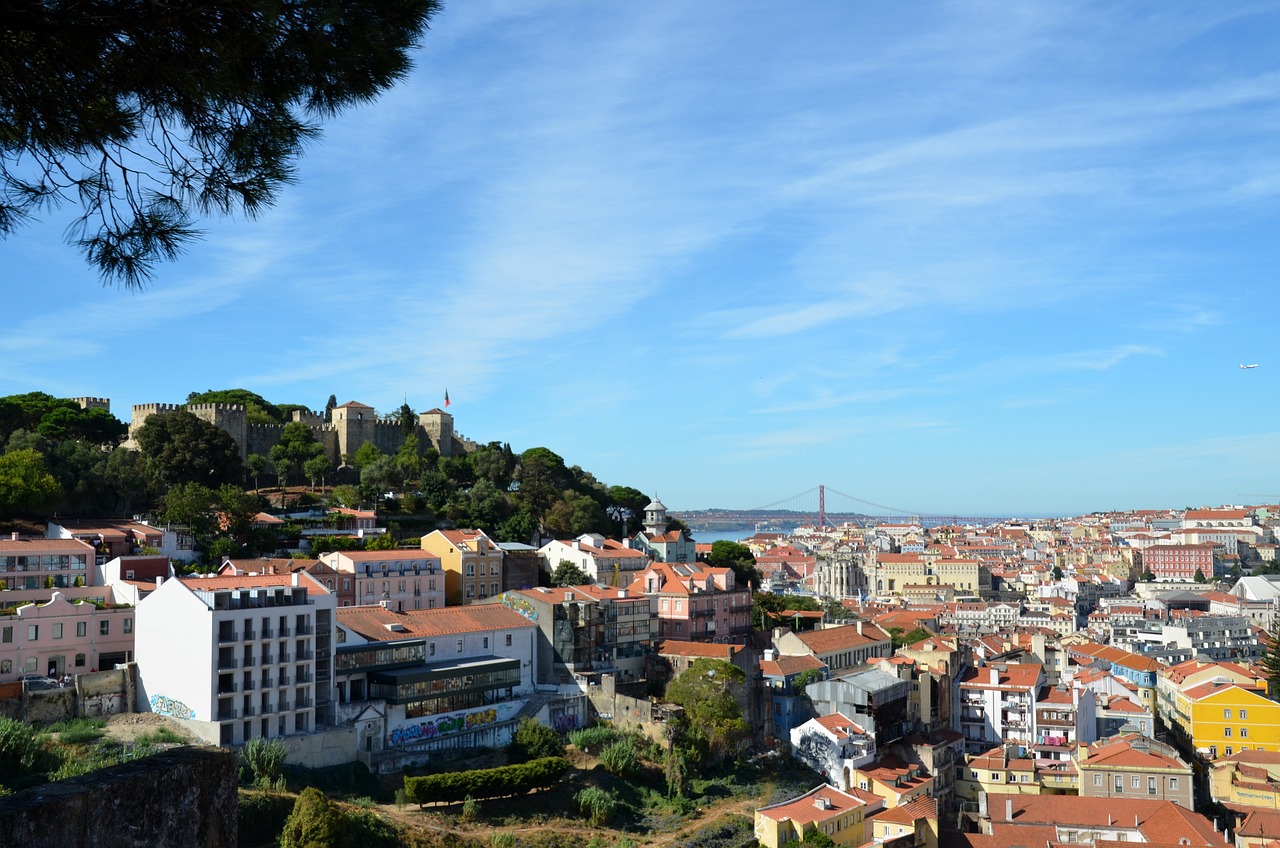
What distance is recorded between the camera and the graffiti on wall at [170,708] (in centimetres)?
2461

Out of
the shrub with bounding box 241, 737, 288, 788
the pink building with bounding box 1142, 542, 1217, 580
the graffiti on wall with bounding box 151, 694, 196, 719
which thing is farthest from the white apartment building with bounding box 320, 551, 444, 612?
the pink building with bounding box 1142, 542, 1217, 580

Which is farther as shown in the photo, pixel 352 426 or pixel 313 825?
pixel 352 426

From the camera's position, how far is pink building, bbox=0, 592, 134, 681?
2517 centimetres

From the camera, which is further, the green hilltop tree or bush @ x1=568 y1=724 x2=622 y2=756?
the green hilltop tree

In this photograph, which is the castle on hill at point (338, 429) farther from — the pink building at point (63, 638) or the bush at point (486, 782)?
the bush at point (486, 782)

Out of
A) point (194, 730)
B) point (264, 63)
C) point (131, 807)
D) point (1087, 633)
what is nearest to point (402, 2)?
point (264, 63)

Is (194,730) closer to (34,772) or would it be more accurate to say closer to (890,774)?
(34,772)

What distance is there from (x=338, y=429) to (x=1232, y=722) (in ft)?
136

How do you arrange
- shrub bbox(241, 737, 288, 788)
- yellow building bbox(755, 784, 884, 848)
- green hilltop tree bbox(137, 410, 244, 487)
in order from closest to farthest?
shrub bbox(241, 737, 288, 788) < yellow building bbox(755, 784, 884, 848) < green hilltop tree bbox(137, 410, 244, 487)

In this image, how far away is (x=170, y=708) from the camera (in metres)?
25.0

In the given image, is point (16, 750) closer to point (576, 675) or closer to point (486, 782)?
point (486, 782)

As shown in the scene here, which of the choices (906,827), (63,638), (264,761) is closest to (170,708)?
(264,761)

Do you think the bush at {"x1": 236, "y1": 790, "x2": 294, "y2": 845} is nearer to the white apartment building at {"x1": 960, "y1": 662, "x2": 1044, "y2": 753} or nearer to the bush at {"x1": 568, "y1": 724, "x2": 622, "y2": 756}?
the bush at {"x1": 568, "y1": 724, "x2": 622, "y2": 756}

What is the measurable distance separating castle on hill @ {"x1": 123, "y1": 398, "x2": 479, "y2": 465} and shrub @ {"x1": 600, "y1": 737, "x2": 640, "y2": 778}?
26.4 m
